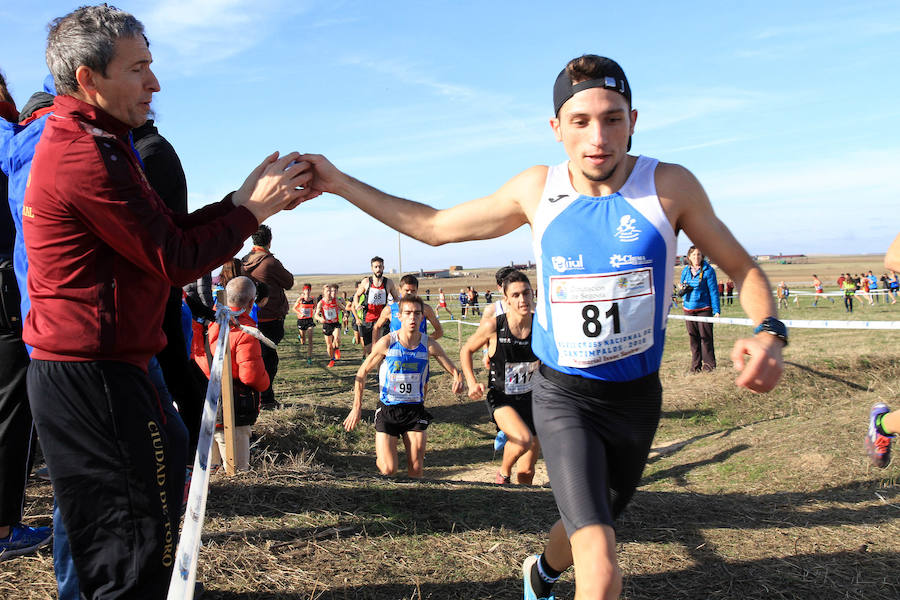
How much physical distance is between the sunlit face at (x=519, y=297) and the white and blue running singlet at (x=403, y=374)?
106cm

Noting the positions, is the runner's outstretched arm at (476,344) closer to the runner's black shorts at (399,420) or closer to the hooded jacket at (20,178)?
the runner's black shorts at (399,420)

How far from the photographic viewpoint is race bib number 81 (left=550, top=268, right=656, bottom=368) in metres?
2.61

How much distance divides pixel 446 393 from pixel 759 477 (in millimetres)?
5879

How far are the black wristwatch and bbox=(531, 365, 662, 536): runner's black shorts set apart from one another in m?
0.47

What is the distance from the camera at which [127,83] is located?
2.11 meters

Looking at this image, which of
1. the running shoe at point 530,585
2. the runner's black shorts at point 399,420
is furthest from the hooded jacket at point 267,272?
the running shoe at point 530,585

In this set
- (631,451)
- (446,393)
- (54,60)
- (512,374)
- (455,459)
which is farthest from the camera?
(446,393)

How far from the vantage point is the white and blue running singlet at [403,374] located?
674 cm

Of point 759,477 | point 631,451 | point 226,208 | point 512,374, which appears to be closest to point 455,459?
point 512,374

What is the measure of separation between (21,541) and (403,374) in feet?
12.4

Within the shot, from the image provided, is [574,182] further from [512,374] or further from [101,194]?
[512,374]

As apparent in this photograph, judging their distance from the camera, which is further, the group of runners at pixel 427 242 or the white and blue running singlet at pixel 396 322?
the white and blue running singlet at pixel 396 322

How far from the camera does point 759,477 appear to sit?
22.3 ft

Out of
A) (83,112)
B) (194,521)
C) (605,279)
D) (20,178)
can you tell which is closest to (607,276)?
(605,279)
